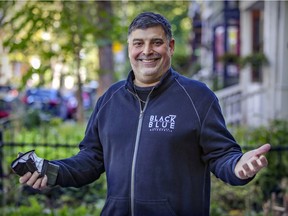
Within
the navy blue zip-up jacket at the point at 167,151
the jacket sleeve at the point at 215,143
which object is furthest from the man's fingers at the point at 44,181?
the jacket sleeve at the point at 215,143

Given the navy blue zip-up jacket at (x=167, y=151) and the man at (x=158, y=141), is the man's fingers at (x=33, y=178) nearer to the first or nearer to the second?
the man at (x=158, y=141)

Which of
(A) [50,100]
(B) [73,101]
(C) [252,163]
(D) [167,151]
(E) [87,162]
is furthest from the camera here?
(B) [73,101]

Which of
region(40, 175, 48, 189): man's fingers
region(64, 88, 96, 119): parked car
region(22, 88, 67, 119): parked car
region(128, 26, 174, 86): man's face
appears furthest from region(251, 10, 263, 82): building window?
region(40, 175, 48, 189): man's fingers

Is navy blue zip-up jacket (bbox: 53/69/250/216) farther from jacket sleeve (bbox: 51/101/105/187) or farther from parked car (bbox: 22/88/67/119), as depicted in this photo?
parked car (bbox: 22/88/67/119)

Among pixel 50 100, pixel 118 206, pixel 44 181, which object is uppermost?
pixel 50 100

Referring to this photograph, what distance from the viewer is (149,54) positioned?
293cm

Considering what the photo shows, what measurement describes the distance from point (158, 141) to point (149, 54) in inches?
18.2

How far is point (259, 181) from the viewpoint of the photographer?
681 centimetres

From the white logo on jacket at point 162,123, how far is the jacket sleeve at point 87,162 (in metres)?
0.43

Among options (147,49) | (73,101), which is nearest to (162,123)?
(147,49)

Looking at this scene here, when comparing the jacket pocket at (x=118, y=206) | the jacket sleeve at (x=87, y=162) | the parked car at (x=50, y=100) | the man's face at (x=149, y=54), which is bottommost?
the jacket pocket at (x=118, y=206)

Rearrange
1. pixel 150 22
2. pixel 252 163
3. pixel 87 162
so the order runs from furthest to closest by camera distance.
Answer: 1. pixel 87 162
2. pixel 150 22
3. pixel 252 163

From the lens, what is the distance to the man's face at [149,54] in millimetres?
2932

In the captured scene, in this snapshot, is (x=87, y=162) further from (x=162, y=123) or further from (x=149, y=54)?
(x=149, y=54)
